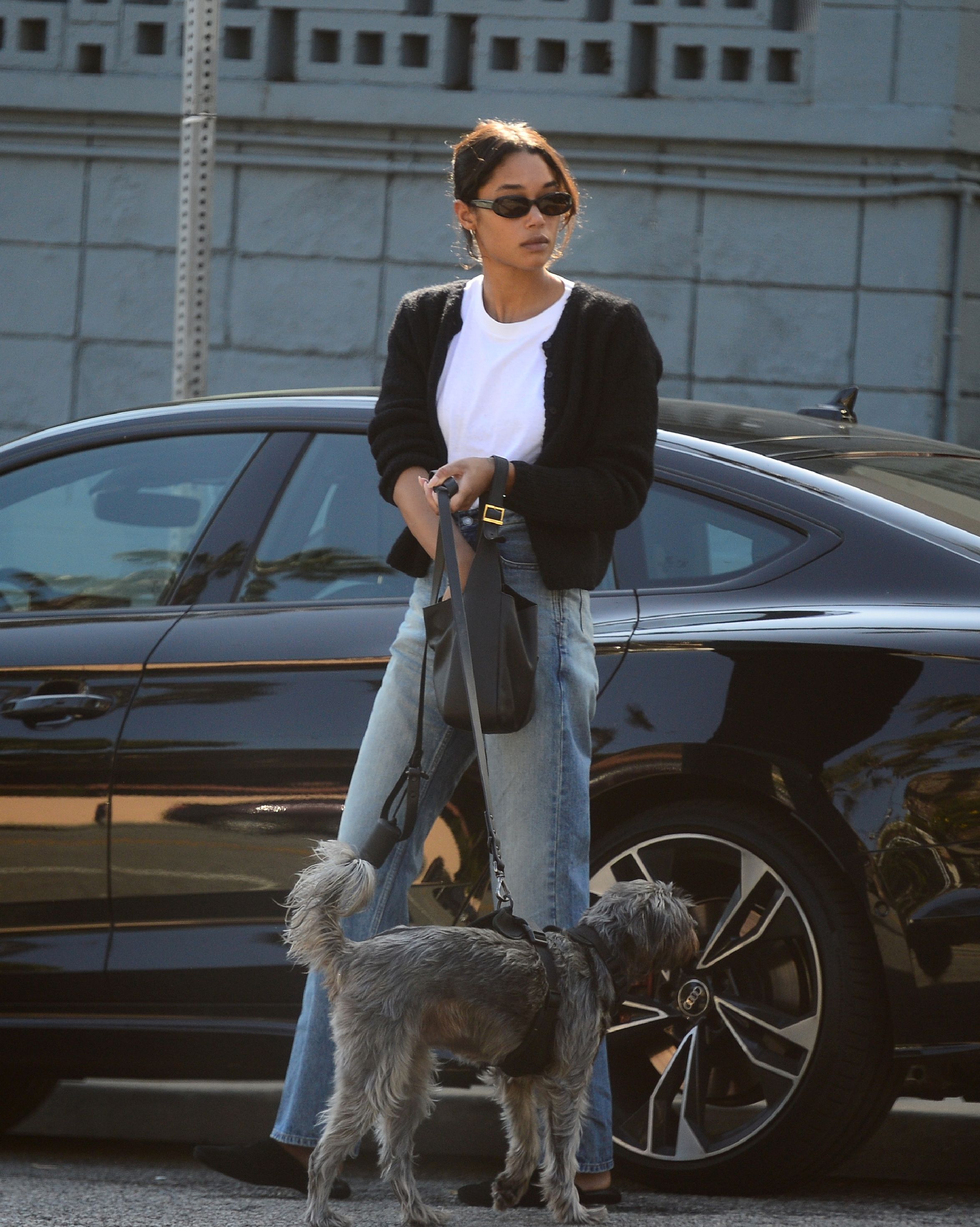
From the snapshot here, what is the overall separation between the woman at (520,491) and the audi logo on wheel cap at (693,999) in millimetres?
334

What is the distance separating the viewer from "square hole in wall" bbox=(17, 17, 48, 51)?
9.23m

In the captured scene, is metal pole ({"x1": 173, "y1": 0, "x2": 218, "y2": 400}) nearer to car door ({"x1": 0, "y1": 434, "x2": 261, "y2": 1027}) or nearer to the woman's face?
car door ({"x1": 0, "y1": 434, "x2": 261, "y2": 1027})

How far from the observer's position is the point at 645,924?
3.05 metres

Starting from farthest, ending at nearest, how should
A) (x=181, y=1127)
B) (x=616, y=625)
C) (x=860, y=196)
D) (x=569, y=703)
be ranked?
1. (x=860, y=196)
2. (x=181, y=1127)
3. (x=616, y=625)
4. (x=569, y=703)

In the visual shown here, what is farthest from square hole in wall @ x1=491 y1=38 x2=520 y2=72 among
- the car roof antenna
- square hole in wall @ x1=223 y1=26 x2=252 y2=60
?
the car roof antenna

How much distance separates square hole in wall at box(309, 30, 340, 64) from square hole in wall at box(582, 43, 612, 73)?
126 cm

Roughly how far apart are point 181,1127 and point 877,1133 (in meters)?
1.83

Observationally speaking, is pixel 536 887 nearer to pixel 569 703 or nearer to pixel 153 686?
pixel 569 703

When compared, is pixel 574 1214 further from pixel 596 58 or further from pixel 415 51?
pixel 415 51

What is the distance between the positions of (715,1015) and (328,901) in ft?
3.12

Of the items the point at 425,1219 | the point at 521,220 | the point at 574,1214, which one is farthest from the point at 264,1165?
the point at 521,220

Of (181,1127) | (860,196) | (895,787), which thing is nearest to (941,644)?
(895,787)

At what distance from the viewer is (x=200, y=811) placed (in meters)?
3.67

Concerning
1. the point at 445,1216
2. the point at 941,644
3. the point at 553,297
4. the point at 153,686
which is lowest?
the point at 445,1216
